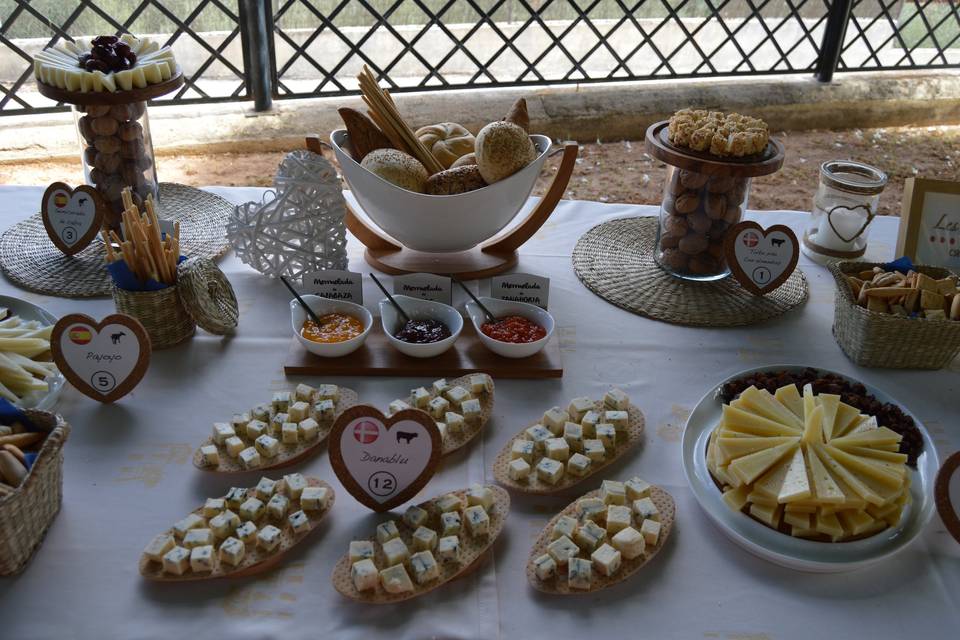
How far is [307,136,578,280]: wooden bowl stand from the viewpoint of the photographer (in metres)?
1.71

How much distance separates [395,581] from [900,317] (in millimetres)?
954

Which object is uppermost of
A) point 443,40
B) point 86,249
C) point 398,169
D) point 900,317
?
point 398,169

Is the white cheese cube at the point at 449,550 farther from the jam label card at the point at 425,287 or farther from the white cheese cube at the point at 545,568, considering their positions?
the jam label card at the point at 425,287

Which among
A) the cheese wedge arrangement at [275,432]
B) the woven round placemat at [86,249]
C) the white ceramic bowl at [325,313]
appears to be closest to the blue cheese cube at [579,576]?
the cheese wedge arrangement at [275,432]

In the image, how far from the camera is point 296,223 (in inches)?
62.5

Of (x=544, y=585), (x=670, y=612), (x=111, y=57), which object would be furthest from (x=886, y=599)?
(x=111, y=57)

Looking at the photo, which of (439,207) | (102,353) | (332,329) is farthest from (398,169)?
(102,353)

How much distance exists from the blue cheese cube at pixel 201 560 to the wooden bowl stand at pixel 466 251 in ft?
2.73

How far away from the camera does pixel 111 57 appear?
1.64 m

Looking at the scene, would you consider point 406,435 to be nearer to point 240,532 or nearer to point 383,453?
point 383,453

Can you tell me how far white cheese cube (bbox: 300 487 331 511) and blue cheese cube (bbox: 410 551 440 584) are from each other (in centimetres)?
15

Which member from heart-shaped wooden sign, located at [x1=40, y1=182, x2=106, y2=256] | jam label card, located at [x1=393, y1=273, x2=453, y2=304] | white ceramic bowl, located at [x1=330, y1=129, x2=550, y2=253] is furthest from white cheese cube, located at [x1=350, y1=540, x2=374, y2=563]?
heart-shaped wooden sign, located at [x1=40, y1=182, x2=106, y2=256]

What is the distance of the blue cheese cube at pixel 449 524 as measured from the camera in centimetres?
104

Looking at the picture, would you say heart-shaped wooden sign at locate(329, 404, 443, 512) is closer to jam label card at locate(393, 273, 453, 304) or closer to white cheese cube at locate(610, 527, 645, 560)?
white cheese cube at locate(610, 527, 645, 560)
